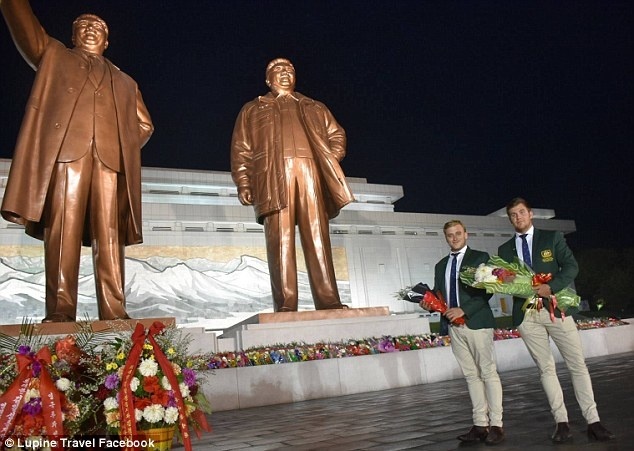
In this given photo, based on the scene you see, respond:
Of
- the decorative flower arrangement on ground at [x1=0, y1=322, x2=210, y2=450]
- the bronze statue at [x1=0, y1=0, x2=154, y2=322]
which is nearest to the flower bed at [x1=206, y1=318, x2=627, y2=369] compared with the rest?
the bronze statue at [x1=0, y1=0, x2=154, y2=322]

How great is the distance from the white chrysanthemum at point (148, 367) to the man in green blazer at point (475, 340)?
1.74 m

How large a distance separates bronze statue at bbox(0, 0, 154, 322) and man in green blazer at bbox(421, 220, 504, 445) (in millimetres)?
3535

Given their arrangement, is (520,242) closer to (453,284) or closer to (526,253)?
(526,253)

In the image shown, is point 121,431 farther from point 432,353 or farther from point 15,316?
point 15,316

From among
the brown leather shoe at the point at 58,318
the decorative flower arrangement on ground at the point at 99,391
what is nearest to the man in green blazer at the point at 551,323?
the decorative flower arrangement on ground at the point at 99,391

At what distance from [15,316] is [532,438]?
15606 mm

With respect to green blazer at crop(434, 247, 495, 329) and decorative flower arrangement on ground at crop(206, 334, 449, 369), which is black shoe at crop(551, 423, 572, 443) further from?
decorative flower arrangement on ground at crop(206, 334, 449, 369)

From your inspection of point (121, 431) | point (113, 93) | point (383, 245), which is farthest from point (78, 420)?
point (383, 245)

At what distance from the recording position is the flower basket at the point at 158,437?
8.55 feet

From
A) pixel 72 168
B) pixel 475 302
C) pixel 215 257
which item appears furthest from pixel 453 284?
pixel 215 257

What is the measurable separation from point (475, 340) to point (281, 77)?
18.4ft

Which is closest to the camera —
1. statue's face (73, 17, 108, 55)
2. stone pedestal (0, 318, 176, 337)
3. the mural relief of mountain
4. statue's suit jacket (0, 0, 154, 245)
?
stone pedestal (0, 318, 176, 337)

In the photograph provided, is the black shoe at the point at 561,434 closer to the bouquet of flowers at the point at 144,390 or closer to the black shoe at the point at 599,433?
the black shoe at the point at 599,433

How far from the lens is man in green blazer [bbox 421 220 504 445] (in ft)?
10.2
